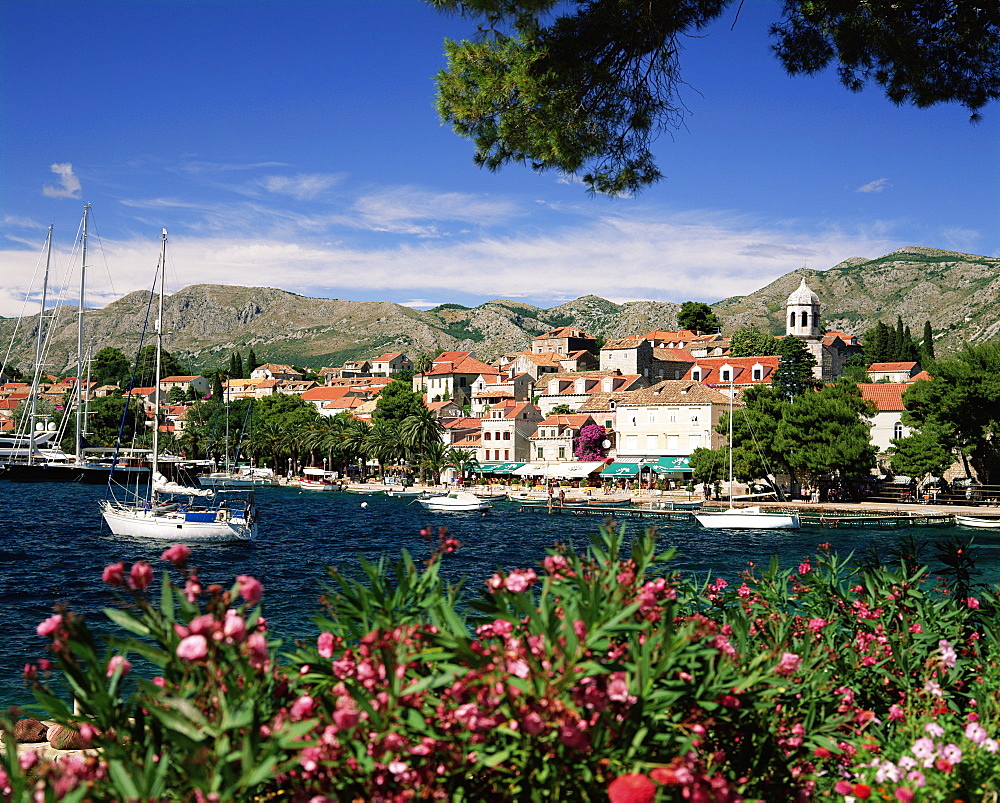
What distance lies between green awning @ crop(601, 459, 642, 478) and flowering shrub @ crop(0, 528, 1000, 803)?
61.4 metres

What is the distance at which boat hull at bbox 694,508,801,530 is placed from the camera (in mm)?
44062

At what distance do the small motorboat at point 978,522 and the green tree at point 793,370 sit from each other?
1520 centimetres

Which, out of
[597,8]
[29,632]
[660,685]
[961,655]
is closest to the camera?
[660,685]

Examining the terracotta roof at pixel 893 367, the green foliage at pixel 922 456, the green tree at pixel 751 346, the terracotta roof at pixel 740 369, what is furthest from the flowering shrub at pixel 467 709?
the green tree at pixel 751 346

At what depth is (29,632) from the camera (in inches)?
718

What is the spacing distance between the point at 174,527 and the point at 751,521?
92.0 ft

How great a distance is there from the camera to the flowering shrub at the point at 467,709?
322 centimetres

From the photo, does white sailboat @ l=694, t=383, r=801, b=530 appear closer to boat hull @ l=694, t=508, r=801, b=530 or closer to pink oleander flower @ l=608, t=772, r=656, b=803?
boat hull @ l=694, t=508, r=801, b=530

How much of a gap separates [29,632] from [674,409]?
173 ft

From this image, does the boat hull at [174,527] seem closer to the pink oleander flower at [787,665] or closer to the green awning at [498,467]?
the pink oleander flower at [787,665]

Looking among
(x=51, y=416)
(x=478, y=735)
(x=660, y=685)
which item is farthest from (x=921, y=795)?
(x=51, y=416)

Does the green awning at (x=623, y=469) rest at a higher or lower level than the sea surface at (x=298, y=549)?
higher

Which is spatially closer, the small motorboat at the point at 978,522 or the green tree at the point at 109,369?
the small motorboat at the point at 978,522

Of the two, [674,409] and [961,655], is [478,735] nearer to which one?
[961,655]
